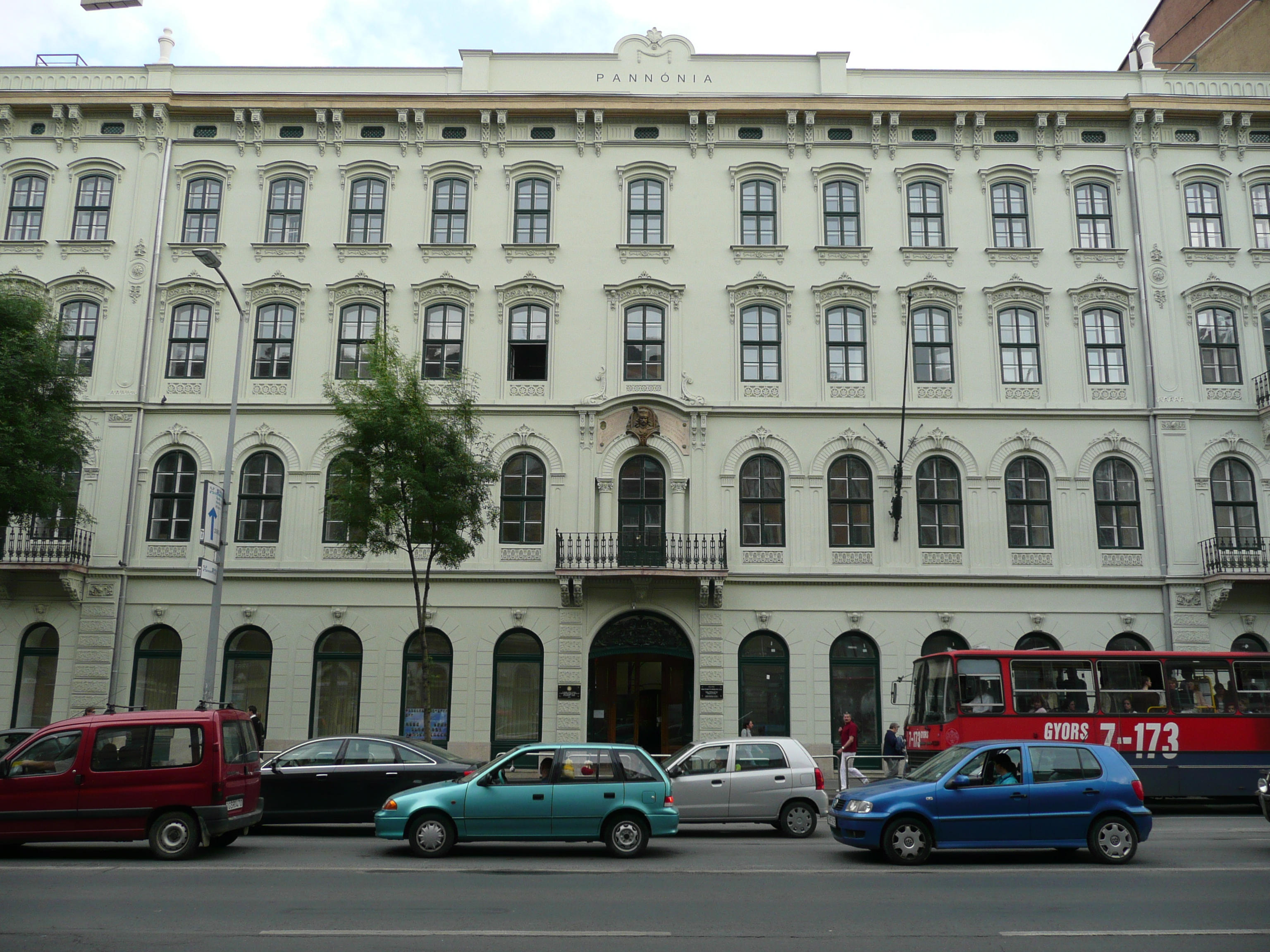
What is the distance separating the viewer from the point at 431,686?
25406mm

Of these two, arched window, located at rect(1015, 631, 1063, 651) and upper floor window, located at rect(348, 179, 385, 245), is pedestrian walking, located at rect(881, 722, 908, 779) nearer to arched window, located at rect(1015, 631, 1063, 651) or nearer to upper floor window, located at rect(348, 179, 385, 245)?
arched window, located at rect(1015, 631, 1063, 651)

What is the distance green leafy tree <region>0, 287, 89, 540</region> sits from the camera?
21094 millimetres

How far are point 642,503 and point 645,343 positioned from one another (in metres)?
4.31

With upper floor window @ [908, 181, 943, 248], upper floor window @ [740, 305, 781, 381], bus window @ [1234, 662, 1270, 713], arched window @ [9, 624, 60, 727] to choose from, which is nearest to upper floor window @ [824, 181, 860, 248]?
upper floor window @ [908, 181, 943, 248]

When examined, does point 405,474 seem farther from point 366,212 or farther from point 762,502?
point 366,212

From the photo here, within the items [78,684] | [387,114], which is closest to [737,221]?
[387,114]

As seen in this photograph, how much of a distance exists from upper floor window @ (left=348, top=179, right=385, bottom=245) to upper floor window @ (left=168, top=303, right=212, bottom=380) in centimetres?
443

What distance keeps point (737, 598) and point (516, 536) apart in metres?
5.80

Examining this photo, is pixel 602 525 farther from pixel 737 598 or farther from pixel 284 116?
pixel 284 116

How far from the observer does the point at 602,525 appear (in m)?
26.2

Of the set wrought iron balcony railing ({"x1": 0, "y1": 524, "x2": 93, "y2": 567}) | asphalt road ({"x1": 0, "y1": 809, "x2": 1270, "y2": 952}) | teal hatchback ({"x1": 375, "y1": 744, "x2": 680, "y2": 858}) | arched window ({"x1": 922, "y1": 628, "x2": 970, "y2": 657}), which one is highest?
wrought iron balcony railing ({"x1": 0, "y1": 524, "x2": 93, "y2": 567})

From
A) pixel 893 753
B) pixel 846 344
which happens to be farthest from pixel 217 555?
pixel 846 344

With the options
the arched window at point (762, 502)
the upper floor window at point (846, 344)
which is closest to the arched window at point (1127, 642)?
→ the arched window at point (762, 502)

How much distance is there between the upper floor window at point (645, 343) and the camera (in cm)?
2728
